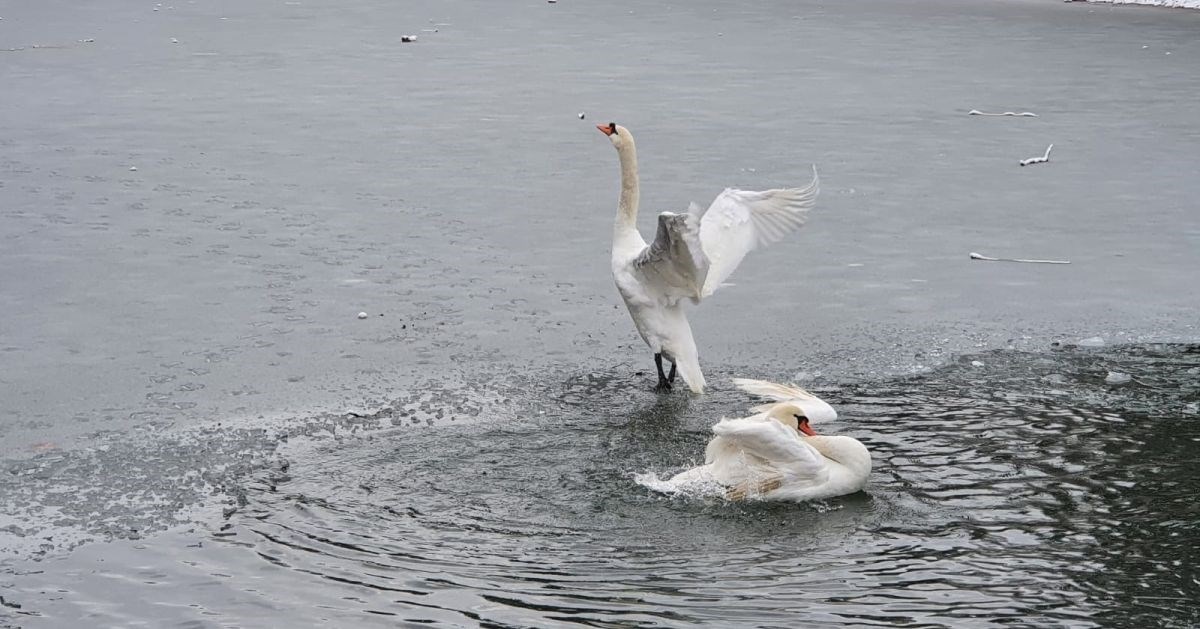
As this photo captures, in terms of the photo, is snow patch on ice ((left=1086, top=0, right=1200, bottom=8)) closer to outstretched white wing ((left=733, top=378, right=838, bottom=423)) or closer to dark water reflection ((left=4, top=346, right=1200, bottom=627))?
dark water reflection ((left=4, top=346, right=1200, bottom=627))

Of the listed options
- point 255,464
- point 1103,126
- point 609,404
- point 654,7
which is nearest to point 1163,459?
point 609,404

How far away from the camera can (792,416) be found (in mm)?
6004

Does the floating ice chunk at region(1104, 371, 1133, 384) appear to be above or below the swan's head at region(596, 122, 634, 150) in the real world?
below

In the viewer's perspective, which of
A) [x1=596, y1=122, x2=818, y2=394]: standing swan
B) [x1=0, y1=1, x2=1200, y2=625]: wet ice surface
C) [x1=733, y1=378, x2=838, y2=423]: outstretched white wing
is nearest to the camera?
[x1=0, y1=1, x2=1200, y2=625]: wet ice surface

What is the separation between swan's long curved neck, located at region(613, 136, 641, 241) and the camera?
7.55 metres

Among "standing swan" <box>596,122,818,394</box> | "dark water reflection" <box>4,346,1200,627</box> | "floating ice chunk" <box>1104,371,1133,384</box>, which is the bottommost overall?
"dark water reflection" <box>4,346,1200,627</box>

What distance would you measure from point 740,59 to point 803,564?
15.0 meters

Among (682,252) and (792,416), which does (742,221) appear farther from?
(792,416)

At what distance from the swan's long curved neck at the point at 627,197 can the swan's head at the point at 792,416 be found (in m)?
1.77

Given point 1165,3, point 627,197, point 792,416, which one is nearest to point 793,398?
point 792,416

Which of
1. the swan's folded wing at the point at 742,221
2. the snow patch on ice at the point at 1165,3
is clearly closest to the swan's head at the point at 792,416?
the swan's folded wing at the point at 742,221

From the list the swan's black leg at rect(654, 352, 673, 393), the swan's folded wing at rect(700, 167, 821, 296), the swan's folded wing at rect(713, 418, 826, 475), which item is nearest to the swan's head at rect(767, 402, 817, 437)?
the swan's folded wing at rect(713, 418, 826, 475)

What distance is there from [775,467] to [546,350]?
225cm

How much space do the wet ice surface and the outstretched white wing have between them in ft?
0.99
